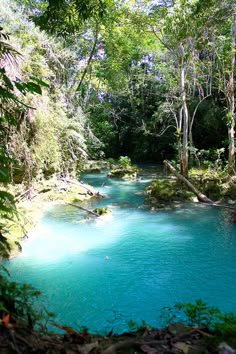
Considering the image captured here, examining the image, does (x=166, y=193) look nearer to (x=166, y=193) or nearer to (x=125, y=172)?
(x=166, y=193)

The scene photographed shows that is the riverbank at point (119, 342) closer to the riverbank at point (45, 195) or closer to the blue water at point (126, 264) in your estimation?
the blue water at point (126, 264)

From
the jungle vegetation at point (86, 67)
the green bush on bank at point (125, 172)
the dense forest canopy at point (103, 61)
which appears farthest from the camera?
the green bush on bank at point (125, 172)

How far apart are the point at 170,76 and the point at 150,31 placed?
579cm

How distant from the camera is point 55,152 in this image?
36.6 feet

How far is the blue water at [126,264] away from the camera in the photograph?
17.3ft

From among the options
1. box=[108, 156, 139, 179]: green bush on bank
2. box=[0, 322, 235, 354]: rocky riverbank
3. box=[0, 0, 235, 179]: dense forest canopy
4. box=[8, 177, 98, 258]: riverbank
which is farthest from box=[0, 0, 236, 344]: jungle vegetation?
box=[108, 156, 139, 179]: green bush on bank

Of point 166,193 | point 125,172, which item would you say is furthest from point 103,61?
point 166,193

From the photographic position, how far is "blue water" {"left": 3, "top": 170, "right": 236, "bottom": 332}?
527cm

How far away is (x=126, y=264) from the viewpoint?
6.91 m

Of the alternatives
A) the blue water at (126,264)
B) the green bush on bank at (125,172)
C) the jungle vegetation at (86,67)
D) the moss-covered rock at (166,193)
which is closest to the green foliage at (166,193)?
the moss-covered rock at (166,193)

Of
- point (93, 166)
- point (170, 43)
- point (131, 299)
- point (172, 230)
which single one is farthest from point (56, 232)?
point (93, 166)

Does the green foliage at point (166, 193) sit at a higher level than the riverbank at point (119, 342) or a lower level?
lower

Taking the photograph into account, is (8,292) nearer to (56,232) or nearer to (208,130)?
(56,232)

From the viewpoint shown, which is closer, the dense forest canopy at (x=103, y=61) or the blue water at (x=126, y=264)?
the blue water at (x=126, y=264)
